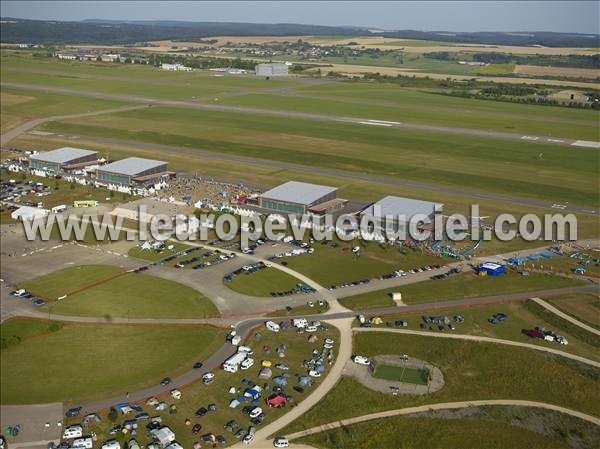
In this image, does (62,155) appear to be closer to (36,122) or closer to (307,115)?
(36,122)

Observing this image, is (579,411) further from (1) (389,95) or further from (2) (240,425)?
(1) (389,95)

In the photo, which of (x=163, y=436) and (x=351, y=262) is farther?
(x=351, y=262)

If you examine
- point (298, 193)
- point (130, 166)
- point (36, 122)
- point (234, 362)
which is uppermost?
point (36, 122)

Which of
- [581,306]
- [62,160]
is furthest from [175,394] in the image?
[62,160]

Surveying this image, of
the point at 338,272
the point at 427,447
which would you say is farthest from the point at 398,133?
the point at 427,447

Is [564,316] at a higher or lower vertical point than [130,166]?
lower

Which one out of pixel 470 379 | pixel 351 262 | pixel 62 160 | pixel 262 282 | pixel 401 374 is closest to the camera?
pixel 470 379

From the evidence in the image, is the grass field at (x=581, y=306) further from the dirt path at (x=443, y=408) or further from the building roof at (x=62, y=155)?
the building roof at (x=62, y=155)
